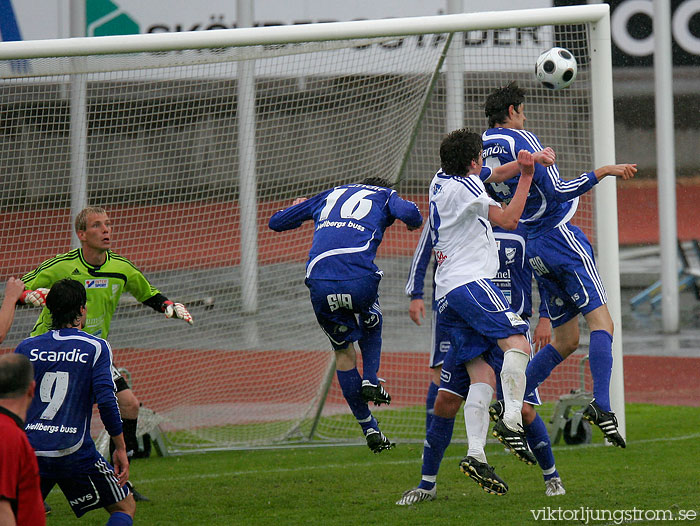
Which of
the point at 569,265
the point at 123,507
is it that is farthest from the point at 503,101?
the point at 123,507

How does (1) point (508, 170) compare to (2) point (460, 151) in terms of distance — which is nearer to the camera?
(2) point (460, 151)

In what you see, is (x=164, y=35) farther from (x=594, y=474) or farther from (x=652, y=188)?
(x=652, y=188)

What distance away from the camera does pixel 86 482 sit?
5023 mm

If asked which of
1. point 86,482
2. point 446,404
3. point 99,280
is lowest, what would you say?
point 86,482

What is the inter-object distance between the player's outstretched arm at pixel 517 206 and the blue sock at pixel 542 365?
5.76ft

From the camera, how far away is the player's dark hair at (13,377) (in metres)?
3.72

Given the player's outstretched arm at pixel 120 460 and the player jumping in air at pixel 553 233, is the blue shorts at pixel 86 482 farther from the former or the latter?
the player jumping in air at pixel 553 233

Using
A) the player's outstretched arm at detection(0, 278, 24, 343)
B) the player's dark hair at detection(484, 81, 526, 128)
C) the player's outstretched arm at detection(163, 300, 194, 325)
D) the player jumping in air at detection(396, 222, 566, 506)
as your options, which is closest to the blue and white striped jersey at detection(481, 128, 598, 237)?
the player's dark hair at detection(484, 81, 526, 128)

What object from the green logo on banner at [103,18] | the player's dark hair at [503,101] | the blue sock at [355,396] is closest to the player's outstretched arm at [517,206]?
the player's dark hair at [503,101]

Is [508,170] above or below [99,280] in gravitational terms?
above

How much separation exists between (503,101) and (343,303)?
1801 millimetres

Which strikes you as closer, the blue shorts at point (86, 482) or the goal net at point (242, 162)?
the blue shorts at point (86, 482)

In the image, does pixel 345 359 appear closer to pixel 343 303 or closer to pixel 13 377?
pixel 343 303

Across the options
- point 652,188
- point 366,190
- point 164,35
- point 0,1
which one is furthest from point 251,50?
point 652,188
